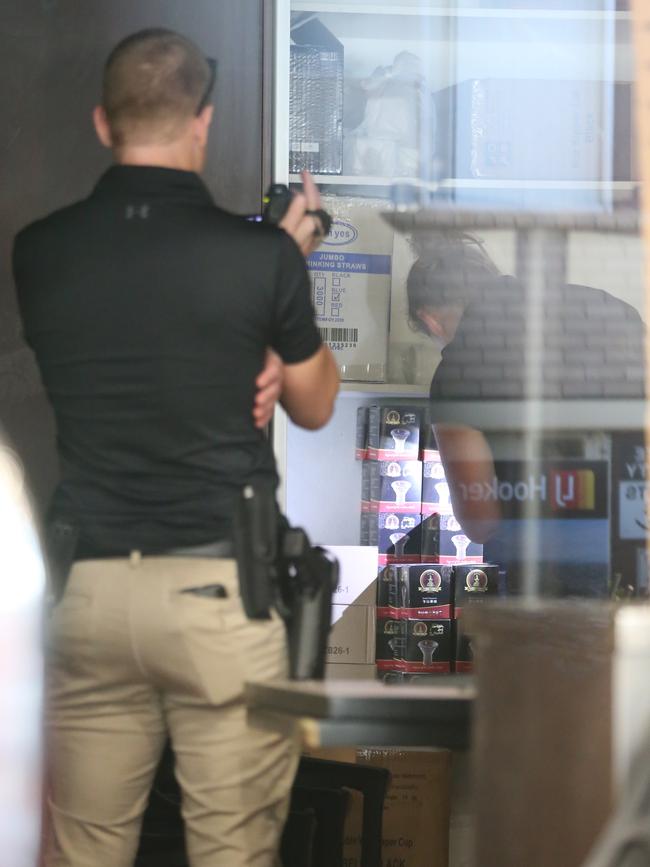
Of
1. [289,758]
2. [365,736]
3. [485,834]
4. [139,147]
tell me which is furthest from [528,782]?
[139,147]

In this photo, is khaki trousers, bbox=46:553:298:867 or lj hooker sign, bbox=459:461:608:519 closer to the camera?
khaki trousers, bbox=46:553:298:867

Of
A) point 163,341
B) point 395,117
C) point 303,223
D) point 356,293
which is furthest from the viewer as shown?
point 356,293

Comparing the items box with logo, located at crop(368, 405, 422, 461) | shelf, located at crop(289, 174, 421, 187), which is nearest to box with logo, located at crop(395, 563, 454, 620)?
box with logo, located at crop(368, 405, 422, 461)

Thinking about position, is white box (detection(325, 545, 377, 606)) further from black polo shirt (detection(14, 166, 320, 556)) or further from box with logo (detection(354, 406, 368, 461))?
black polo shirt (detection(14, 166, 320, 556))

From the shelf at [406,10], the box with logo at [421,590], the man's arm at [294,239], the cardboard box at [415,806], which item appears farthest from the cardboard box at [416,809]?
the shelf at [406,10]

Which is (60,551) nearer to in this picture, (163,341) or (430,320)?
(163,341)

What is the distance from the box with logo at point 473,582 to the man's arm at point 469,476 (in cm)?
9

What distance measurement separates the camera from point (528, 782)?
4.55 ft

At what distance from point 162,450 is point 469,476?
0.91m

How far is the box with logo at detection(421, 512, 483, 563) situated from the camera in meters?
2.66

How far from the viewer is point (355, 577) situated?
2633 mm

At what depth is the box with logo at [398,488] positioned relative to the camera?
2691 millimetres

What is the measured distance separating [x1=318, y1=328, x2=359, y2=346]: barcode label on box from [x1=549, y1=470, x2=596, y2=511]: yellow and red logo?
0.60 meters

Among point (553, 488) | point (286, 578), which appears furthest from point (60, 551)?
point (553, 488)
